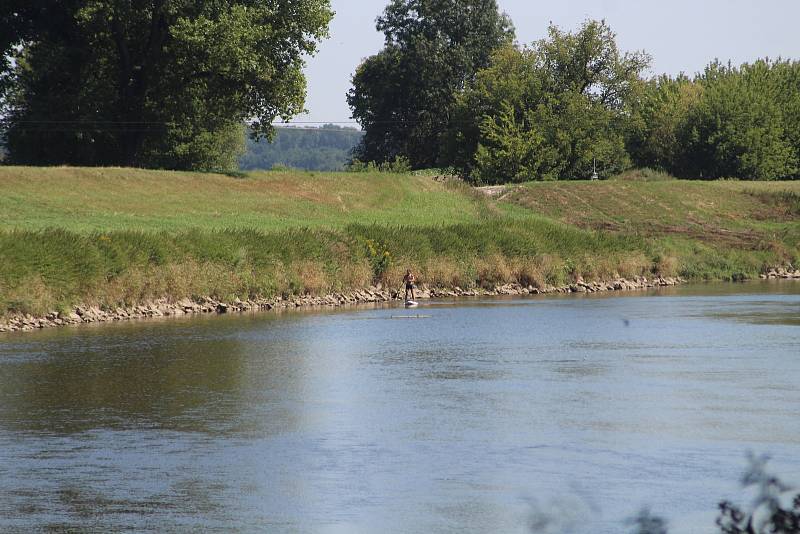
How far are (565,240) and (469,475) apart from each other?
159 ft

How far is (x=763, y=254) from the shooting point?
75.6m

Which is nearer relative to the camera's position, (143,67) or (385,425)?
(385,425)

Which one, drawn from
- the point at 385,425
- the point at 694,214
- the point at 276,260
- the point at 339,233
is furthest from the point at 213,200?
the point at 385,425

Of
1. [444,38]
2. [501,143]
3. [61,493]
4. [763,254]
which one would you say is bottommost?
[61,493]

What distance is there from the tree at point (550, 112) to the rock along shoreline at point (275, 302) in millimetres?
32816

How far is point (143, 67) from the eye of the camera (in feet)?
226

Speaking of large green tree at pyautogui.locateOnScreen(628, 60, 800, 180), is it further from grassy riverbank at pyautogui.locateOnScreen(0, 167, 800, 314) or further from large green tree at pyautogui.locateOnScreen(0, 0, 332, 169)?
large green tree at pyautogui.locateOnScreen(0, 0, 332, 169)

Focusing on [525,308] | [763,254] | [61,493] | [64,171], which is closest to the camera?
[61,493]

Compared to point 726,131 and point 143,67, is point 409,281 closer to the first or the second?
point 143,67

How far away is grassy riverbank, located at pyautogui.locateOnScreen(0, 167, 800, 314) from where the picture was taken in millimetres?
44781

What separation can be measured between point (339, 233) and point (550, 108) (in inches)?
1850

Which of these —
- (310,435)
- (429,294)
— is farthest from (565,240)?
(310,435)

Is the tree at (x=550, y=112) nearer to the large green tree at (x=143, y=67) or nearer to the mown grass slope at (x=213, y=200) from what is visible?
the mown grass slope at (x=213, y=200)

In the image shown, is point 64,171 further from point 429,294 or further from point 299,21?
point 429,294
